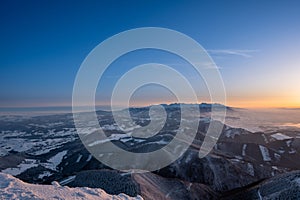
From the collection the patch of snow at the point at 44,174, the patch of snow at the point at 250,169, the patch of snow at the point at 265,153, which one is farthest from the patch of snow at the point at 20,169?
the patch of snow at the point at 265,153

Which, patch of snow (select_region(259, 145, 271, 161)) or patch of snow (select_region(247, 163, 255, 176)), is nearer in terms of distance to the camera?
patch of snow (select_region(247, 163, 255, 176))

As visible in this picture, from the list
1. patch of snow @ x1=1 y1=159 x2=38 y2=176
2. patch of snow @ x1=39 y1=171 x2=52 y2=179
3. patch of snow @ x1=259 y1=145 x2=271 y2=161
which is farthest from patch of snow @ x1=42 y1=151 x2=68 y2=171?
patch of snow @ x1=259 y1=145 x2=271 y2=161

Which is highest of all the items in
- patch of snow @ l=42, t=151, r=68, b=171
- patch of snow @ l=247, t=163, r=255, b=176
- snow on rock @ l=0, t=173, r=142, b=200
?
snow on rock @ l=0, t=173, r=142, b=200

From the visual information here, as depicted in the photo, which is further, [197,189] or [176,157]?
[176,157]

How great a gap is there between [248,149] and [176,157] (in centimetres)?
5122

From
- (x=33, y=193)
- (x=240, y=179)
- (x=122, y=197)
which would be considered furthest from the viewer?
(x=240, y=179)

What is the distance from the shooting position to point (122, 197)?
61.6 feet

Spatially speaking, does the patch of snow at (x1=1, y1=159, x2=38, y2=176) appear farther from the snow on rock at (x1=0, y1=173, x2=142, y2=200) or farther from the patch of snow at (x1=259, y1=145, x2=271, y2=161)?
the patch of snow at (x1=259, y1=145, x2=271, y2=161)

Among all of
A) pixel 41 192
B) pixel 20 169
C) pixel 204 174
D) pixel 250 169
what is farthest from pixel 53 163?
pixel 41 192

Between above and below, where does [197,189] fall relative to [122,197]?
below

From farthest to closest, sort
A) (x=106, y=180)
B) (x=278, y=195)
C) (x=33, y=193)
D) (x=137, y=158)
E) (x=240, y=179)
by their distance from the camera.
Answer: (x=137, y=158) < (x=240, y=179) < (x=106, y=180) < (x=278, y=195) < (x=33, y=193)

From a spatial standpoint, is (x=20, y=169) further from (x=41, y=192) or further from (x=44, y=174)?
(x=41, y=192)

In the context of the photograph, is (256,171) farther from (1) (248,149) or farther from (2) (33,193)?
(2) (33,193)

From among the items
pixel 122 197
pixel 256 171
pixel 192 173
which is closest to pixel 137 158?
pixel 192 173
